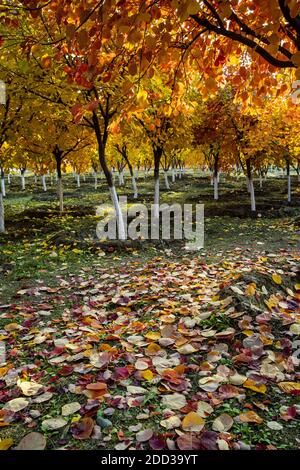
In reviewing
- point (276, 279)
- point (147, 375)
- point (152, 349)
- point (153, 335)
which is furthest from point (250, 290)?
point (147, 375)

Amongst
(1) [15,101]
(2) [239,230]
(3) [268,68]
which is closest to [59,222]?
(1) [15,101]

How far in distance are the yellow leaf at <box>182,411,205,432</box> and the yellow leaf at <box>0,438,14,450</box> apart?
1.08 m

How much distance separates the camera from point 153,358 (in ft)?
10.4

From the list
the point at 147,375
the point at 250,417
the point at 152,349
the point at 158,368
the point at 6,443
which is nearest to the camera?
the point at 6,443

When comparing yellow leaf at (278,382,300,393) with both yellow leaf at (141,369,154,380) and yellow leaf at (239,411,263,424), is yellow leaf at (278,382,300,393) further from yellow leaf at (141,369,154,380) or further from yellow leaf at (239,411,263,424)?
yellow leaf at (141,369,154,380)

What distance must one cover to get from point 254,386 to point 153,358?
887mm

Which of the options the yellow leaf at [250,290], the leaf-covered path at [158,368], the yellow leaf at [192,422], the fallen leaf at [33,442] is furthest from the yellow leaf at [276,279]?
the fallen leaf at [33,442]

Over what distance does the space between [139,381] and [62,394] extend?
60 cm

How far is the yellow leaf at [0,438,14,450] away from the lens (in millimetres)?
2199

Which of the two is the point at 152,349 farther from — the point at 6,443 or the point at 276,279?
the point at 276,279

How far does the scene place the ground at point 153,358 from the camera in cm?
231

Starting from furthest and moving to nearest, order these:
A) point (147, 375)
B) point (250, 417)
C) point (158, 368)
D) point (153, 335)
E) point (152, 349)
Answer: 1. point (153, 335)
2. point (152, 349)
3. point (158, 368)
4. point (147, 375)
5. point (250, 417)

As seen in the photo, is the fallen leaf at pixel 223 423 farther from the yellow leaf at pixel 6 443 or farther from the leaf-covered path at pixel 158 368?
the yellow leaf at pixel 6 443

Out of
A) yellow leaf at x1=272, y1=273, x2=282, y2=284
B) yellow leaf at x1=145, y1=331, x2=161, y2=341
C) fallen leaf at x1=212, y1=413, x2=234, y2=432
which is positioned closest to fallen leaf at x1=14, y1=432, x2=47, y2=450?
fallen leaf at x1=212, y1=413, x2=234, y2=432
